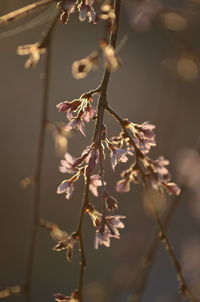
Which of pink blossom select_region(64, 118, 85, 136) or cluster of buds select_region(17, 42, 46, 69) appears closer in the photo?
pink blossom select_region(64, 118, 85, 136)

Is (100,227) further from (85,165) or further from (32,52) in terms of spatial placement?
(32,52)

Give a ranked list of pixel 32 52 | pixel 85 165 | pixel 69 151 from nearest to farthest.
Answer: pixel 85 165, pixel 32 52, pixel 69 151

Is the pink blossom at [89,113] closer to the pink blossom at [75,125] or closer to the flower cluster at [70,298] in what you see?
the pink blossom at [75,125]

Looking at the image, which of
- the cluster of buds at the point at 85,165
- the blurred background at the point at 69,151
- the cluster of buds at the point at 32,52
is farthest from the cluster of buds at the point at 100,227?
the blurred background at the point at 69,151

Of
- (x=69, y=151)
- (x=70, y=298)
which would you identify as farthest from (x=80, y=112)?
(x=69, y=151)

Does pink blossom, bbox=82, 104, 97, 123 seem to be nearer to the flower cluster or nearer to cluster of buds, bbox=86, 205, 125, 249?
cluster of buds, bbox=86, 205, 125, 249

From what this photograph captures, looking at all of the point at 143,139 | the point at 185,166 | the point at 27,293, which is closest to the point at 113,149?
the point at 143,139

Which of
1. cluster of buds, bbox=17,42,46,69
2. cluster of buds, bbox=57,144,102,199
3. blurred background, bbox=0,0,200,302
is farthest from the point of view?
blurred background, bbox=0,0,200,302

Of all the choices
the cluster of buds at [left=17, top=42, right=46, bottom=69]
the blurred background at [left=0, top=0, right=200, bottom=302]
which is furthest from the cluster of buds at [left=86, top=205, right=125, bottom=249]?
the blurred background at [left=0, top=0, right=200, bottom=302]
